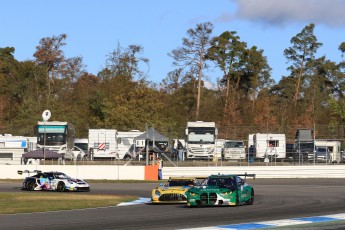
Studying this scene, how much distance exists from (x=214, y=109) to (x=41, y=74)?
22966 mm

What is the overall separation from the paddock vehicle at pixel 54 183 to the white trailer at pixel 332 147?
22341mm

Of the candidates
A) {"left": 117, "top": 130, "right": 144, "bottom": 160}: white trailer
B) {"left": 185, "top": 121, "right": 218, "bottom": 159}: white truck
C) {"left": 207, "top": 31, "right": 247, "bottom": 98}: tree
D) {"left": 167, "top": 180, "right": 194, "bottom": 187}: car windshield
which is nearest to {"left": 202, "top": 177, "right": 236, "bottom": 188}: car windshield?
{"left": 167, "top": 180, "right": 194, "bottom": 187}: car windshield

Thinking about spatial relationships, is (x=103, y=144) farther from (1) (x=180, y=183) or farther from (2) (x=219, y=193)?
(2) (x=219, y=193)

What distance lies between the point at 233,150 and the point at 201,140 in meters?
2.50

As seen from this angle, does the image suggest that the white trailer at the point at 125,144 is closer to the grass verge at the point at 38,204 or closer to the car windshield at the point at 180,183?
the grass verge at the point at 38,204

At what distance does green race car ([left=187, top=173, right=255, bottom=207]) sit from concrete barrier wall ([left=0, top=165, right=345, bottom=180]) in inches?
849

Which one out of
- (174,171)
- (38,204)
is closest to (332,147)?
(174,171)

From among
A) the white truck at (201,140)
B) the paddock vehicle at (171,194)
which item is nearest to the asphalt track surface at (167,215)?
the paddock vehicle at (171,194)

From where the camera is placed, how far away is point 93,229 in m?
15.8

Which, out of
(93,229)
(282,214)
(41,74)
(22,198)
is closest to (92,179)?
(22,198)

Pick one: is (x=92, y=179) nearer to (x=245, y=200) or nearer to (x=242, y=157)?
(x=242, y=157)

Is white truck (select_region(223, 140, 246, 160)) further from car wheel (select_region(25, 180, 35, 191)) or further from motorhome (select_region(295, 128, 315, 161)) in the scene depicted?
car wheel (select_region(25, 180, 35, 191))

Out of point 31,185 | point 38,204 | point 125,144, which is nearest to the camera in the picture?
point 38,204

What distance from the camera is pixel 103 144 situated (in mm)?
53031
